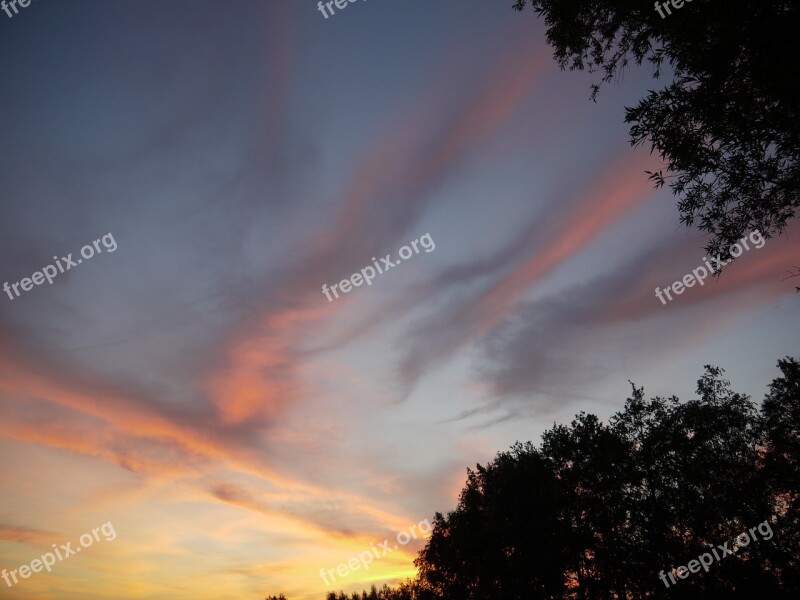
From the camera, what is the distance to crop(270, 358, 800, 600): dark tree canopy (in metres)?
30.7

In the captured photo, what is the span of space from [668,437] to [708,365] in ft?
24.2

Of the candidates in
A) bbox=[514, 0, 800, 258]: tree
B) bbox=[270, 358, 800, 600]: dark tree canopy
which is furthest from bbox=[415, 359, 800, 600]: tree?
bbox=[514, 0, 800, 258]: tree

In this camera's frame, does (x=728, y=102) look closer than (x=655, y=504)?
Yes

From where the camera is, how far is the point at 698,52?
33.0 ft

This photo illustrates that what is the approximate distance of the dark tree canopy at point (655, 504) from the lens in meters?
30.7

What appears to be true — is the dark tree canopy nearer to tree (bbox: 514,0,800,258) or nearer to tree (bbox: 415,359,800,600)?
tree (bbox: 415,359,800,600)

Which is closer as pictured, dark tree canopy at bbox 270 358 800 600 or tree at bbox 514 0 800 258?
tree at bbox 514 0 800 258

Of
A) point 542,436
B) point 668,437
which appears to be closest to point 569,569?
point 542,436

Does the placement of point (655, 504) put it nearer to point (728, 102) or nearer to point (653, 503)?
point (653, 503)

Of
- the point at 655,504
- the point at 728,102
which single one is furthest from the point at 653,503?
the point at 728,102

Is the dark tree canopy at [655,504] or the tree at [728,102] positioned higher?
the tree at [728,102]

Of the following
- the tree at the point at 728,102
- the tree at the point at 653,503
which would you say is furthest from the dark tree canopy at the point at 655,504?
the tree at the point at 728,102

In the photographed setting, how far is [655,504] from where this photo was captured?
34562 millimetres

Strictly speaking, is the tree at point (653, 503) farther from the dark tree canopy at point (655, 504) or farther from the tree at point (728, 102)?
the tree at point (728, 102)
